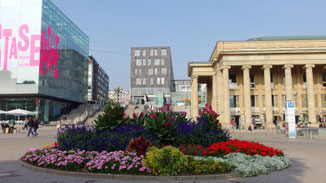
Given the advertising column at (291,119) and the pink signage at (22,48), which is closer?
the advertising column at (291,119)

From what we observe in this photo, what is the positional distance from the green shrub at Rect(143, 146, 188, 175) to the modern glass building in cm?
4786

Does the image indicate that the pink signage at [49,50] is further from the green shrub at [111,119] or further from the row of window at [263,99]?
the green shrub at [111,119]

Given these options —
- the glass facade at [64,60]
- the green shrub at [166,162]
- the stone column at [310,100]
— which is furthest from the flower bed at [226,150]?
the glass facade at [64,60]

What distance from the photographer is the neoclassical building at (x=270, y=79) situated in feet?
137

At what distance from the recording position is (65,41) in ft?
195

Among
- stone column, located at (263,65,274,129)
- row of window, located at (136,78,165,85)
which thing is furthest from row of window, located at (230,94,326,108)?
row of window, located at (136,78,165,85)

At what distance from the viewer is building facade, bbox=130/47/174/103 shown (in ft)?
348

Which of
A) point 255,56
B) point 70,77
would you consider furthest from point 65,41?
point 255,56

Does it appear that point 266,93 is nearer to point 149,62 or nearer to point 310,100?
point 310,100

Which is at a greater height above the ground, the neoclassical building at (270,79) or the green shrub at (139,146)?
the neoclassical building at (270,79)

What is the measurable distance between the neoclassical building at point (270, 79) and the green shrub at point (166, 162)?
3586cm

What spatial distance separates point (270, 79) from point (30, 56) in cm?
4774

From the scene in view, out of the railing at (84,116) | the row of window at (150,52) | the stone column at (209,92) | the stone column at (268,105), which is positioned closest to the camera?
the stone column at (268,105)

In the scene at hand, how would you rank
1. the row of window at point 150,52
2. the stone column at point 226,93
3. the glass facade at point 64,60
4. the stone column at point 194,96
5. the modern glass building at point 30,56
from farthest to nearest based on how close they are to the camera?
the row of window at point 150,52, the stone column at point 194,96, the glass facade at point 64,60, the modern glass building at point 30,56, the stone column at point 226,93
